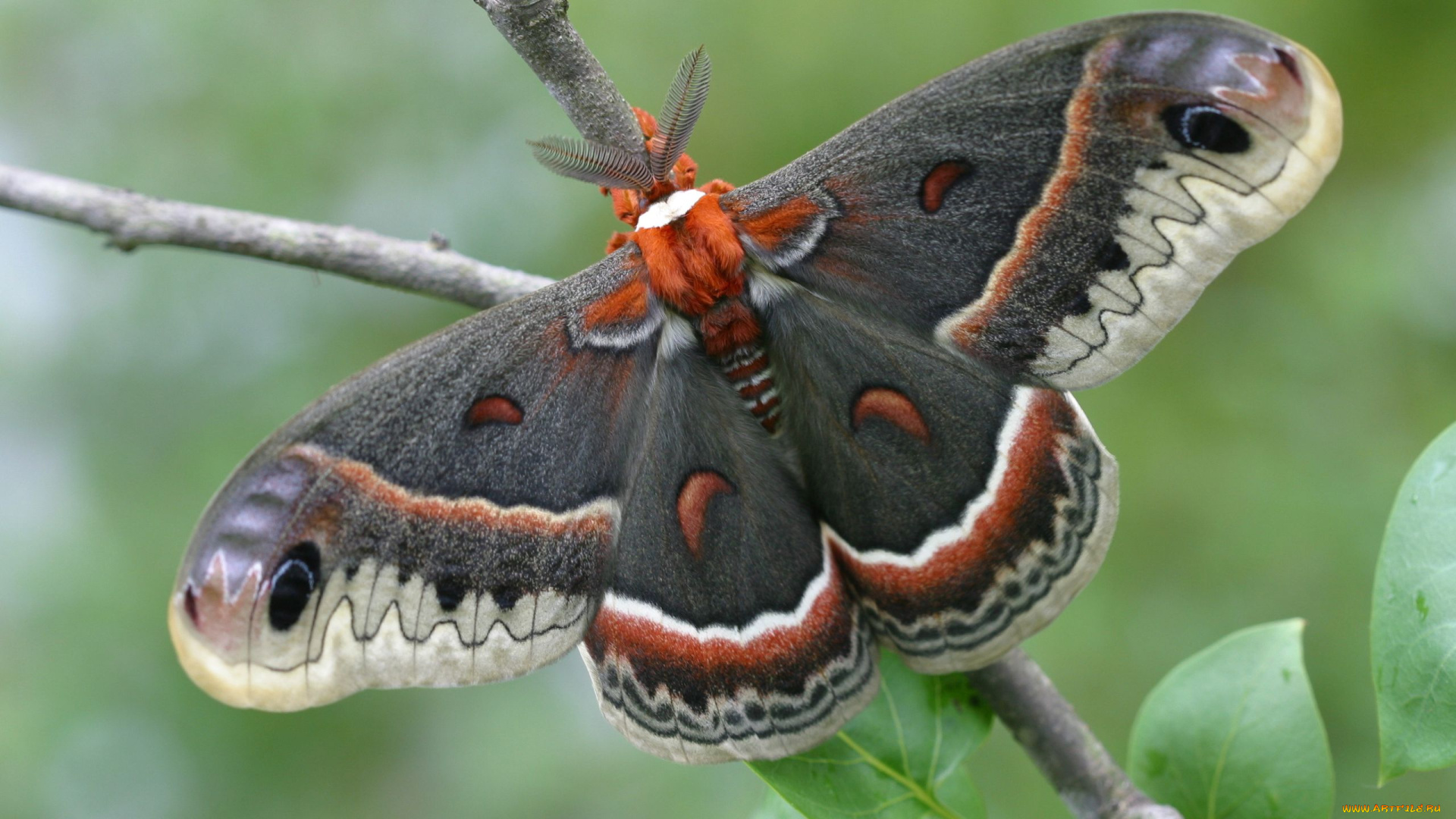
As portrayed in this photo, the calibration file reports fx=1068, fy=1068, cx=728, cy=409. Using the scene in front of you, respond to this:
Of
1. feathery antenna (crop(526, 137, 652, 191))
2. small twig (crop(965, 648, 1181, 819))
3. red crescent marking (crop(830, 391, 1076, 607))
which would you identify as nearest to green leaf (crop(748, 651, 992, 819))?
small twig (crop(965, 648, 1181, 819))

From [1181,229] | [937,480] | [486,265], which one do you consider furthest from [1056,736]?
[486,265]

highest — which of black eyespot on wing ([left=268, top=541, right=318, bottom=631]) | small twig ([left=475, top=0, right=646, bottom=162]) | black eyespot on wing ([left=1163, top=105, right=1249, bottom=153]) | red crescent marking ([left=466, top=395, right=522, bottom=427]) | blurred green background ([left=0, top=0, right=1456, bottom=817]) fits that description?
small twig ([left=475, top=0, right=646, bottom=162])

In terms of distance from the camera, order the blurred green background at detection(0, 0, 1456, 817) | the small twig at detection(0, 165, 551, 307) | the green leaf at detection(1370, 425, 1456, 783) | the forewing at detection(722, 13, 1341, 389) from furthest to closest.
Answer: the blurred green background at detection(0, 0, 1456, 817) < the small twig at detection(0, 165, 551, 307) < the forewing at detection(722, 13, 1341, 389) < the green leaf at detection(1370, 425, 1456, 783)

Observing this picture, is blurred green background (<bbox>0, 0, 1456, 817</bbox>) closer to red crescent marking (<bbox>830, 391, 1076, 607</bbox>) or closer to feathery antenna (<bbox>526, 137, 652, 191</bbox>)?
red crescent marking (<bbox>830, 391, 1076, 607</bbox>)

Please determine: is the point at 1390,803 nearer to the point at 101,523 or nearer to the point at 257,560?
the point at 257,560

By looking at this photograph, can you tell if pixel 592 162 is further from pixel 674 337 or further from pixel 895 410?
pixel 895 410

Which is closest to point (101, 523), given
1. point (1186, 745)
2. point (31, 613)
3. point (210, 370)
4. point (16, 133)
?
point (31, 613)
